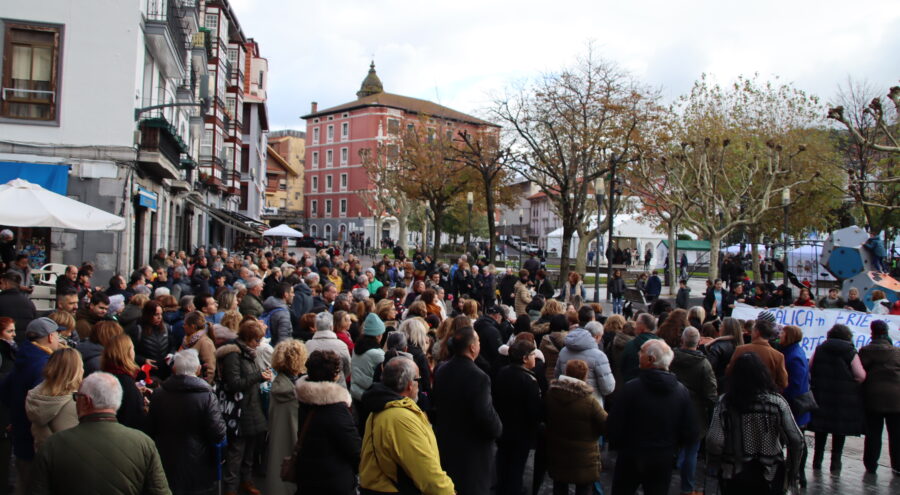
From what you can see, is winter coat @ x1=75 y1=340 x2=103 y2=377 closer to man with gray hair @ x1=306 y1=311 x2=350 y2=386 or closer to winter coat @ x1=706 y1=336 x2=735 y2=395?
man with gray hair @ x1=306 y1=311 x2=350 y2=386

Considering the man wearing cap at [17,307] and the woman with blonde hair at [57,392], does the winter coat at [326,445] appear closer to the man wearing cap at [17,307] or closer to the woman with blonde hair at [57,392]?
the woman with blonde hair at [57,392]

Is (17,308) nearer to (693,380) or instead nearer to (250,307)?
(250,307)

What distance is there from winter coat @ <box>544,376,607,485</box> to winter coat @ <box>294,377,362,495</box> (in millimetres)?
1807

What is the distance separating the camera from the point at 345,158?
9556cm

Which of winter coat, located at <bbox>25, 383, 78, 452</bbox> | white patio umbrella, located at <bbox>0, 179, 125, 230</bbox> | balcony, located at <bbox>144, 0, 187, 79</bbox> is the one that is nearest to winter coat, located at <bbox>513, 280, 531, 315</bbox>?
white patio umbrella, located at <bbox>0, 179, 125, 230</bbox>

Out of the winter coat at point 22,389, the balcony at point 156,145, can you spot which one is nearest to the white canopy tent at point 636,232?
the balcony at point 156,145

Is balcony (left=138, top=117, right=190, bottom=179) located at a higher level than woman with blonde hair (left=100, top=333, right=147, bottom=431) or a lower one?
higher

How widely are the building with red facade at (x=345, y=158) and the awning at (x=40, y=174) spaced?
7035cm

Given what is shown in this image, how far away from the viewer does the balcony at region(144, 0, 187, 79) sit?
19.8 meters

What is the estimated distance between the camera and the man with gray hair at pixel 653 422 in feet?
17.2

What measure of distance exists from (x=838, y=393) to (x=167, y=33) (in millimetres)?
19168

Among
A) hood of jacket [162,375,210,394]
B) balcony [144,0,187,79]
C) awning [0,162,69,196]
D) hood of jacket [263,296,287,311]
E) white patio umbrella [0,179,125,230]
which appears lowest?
hood of jacket [162,375,210,394]

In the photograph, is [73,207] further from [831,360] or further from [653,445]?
[831,360]

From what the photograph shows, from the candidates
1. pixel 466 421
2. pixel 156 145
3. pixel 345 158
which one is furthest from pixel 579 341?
pixel 345 158
